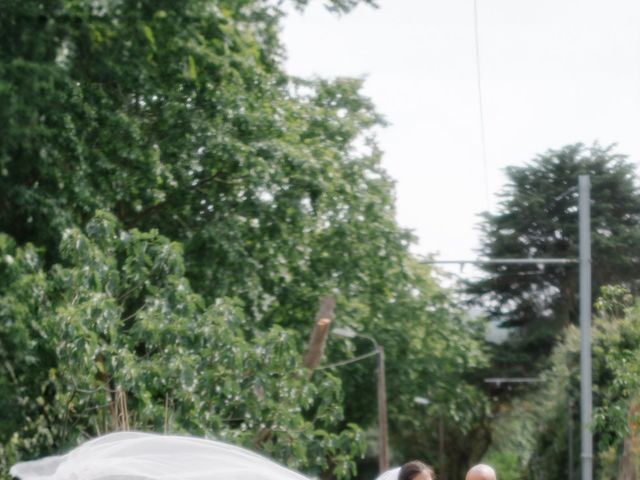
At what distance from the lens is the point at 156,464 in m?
5.70

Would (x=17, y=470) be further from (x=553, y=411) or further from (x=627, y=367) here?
(x=553, y=411)

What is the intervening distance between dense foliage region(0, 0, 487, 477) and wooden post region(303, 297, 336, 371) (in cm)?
22

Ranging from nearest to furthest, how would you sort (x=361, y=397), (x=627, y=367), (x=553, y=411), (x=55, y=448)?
1. (x=627, y=367)
2. (x=55, y=448)
3. (x=361, y=397)
4. (x=553, y=411)

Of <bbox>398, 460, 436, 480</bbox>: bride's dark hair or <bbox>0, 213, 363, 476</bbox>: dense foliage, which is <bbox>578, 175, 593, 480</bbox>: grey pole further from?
<bbox>398, 460, 436, 480</bbox>: bride's dark hair

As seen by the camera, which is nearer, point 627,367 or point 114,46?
point 627,367

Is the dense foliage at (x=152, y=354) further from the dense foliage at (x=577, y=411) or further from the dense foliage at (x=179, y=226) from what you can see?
the dense foliage at (x=577, y=411)

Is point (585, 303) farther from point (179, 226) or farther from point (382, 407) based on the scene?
point (382, 407)

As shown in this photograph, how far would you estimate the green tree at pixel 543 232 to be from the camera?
150 feet

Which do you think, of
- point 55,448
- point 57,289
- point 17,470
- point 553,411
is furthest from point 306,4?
point 553,411

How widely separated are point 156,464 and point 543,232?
41608mm

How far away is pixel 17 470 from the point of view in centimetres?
612

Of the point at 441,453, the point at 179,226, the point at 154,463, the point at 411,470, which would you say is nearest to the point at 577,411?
the point at 441,453

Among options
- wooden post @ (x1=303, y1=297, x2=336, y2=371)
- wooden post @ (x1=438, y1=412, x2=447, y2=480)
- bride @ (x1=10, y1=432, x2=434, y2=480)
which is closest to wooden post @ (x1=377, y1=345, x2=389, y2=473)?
wooden post @ (x1=303, y1=297, x2=336, y2=371)

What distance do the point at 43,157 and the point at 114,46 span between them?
1.97 metres
